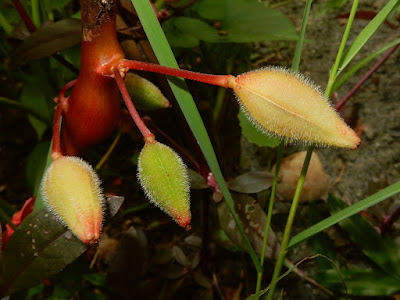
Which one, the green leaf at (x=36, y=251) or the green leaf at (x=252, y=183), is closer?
the green leaf at (x=36, y=251)

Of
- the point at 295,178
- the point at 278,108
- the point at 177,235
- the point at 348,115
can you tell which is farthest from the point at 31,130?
the point at 278,108

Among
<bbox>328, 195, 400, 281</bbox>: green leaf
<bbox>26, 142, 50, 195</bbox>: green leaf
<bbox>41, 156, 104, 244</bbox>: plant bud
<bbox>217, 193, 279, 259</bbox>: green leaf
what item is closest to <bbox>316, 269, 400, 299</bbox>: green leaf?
<bbox>328, 195, 400, 281</bbox>: green leaf

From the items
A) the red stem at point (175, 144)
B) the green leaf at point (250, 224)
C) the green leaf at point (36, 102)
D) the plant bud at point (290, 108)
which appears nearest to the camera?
the plant bud at point (290, 108)

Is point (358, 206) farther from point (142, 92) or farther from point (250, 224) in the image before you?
point (142, 92)

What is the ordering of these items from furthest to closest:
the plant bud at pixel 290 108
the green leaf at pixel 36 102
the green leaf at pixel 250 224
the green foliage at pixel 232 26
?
the green leaf at pixel 36 102
the green foliage at pixel 232 26
the green leaf at pixel 250 224
the plant bud at pixel 290 108

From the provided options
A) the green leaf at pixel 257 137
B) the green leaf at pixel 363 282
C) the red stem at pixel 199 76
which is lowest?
the green leaf at pixel 363 282

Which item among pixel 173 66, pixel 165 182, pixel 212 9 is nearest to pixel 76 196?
pixel 165 182

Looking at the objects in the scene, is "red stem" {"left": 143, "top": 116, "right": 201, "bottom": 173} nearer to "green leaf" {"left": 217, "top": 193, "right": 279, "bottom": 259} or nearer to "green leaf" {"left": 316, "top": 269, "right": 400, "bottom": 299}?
"green leaf" {"left": 217, "top": 193, "right": 279, "bottom": 259}

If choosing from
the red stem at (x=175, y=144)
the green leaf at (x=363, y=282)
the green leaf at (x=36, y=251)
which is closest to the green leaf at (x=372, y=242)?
the green leaf at (x=363, y=282)

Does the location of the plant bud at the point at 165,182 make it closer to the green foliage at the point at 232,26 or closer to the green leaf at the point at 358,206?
the green leaf at the point at 358,206
